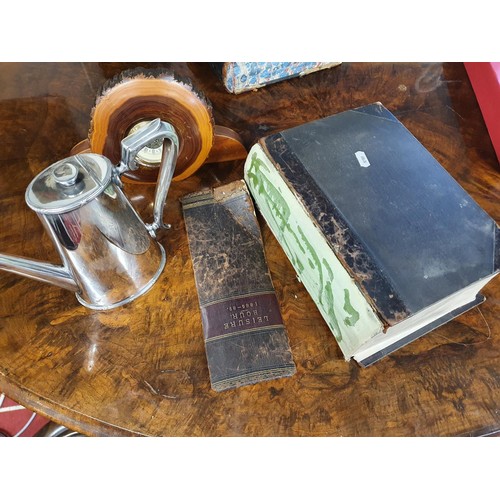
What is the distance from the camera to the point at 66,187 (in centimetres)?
45

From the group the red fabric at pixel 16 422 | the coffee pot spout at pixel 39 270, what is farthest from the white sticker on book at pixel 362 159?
the red fabric at pixel 16 422

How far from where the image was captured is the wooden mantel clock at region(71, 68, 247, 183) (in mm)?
561

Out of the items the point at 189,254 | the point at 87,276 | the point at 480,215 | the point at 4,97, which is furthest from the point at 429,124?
the point at 4,97

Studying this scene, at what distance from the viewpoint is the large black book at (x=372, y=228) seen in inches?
18.9

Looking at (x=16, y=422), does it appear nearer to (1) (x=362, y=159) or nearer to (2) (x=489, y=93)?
(1) (x=362, y=159)

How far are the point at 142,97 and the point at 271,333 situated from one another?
13.1 inches

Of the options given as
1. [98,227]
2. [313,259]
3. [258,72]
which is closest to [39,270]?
[98,227]

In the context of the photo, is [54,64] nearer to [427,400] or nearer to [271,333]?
[271,333]

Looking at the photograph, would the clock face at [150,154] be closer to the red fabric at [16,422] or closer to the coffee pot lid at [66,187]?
the coffee pot lid at [66,187]

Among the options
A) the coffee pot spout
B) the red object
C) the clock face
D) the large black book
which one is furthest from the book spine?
the red object

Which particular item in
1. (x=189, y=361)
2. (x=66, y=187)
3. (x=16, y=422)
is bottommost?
(x=16, y=422)

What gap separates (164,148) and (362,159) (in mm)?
246

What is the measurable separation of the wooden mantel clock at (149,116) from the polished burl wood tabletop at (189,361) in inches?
2.2

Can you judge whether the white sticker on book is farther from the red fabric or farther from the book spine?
the red fabric
